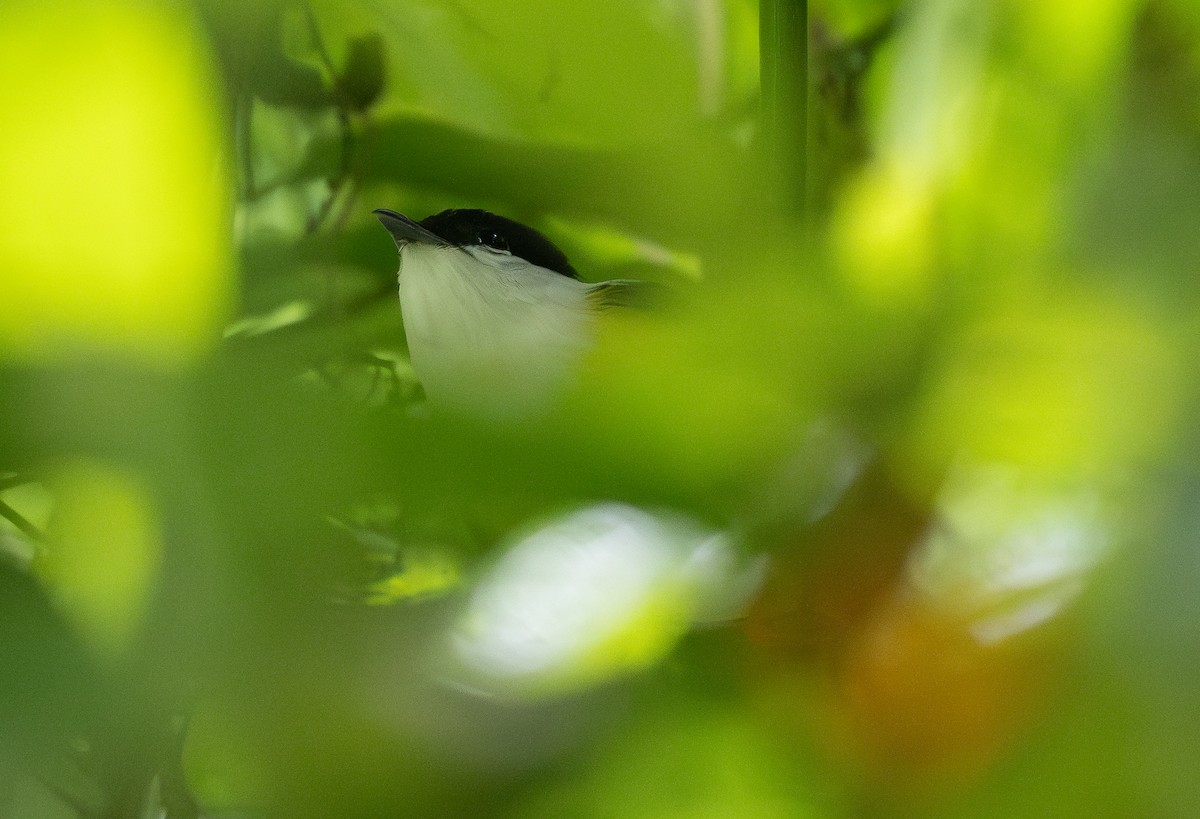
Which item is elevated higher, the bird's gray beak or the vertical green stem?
the vertical green stem

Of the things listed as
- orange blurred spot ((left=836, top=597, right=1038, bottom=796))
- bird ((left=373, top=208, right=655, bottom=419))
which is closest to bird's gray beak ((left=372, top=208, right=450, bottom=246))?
bird ((left=373, top=208, right=655, bottom=419))

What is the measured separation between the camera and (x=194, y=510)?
125 mm

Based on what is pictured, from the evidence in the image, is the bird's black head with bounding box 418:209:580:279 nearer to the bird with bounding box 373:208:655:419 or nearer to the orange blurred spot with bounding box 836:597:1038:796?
the bird with bounding box 373:208:655:419

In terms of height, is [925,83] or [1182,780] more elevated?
[925,83]

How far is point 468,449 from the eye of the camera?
5.2 inches

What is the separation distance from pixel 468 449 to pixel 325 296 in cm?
8

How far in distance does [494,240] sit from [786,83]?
0.23 feet

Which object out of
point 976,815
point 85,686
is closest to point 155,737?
point 85,686

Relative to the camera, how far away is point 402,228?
0.21 m

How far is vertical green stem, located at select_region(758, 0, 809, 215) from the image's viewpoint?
180 mm

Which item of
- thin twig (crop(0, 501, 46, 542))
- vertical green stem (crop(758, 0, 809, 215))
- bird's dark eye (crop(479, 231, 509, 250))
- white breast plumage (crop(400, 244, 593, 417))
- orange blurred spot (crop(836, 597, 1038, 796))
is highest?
vertical green stem (crop(758, 0, 809, 215))

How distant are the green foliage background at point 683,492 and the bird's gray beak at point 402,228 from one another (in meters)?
0.05

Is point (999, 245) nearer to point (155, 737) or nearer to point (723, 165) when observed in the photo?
point (723, 165)

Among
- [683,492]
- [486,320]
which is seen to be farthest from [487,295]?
[683,492]
